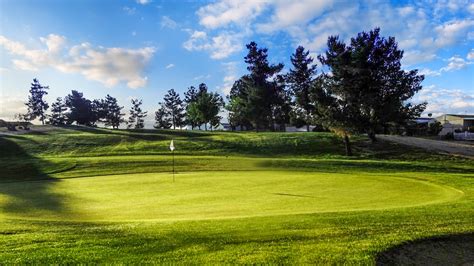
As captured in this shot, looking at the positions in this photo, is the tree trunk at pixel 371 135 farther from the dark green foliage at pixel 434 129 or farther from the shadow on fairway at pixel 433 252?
the shadow on fairway at pixel 433 252

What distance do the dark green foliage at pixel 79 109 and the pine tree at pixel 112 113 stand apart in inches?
160

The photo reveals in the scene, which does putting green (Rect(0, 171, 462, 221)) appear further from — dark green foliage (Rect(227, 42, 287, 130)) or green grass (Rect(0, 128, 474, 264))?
dark green foliage (Rect(227, 42, 287, 130))

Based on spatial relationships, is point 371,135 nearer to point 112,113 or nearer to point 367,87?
point 367,87

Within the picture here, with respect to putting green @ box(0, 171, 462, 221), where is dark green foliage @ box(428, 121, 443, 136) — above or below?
above

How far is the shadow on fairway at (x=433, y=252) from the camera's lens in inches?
278

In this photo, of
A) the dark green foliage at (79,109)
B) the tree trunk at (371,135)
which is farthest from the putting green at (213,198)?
the dark green foliage at (79,109)

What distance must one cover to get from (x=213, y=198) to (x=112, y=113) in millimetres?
95835

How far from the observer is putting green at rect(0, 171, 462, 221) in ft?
41.2

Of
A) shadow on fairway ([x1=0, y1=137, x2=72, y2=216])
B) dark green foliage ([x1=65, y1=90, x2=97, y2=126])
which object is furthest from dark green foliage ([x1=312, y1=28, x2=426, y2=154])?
dark green foliage ([x1=65, y1=90, x2=97, y2=126])

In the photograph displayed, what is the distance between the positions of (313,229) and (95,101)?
339 ft

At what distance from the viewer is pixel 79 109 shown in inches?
3841

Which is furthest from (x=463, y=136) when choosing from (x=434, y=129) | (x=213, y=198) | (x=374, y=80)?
(x=213, y=198)

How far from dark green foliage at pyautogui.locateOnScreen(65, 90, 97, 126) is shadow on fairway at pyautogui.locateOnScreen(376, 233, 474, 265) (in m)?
100

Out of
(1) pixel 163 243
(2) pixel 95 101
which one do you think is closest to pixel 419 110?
(1) pixel 163 243
